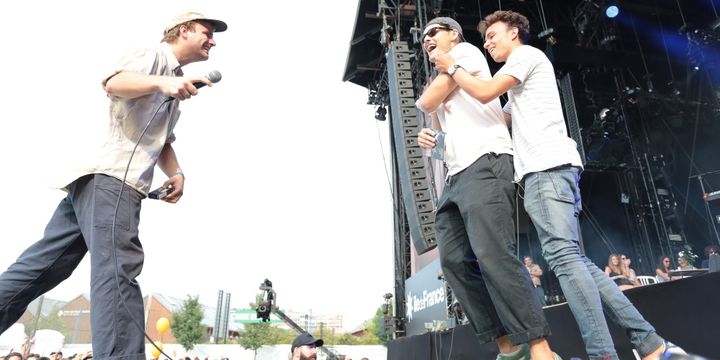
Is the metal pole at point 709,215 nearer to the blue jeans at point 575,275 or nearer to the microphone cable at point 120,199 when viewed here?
the blue jeans at point 575,275

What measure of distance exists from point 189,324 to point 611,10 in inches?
1364

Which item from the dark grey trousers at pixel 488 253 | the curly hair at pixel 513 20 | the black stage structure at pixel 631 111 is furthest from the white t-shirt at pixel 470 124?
the black stage structure at pixel 631 111

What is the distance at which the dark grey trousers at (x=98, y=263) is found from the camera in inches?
53.8

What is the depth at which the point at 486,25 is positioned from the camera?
234cm

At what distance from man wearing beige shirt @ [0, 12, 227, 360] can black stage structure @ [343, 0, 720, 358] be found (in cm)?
668

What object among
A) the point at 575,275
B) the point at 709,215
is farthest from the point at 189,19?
the point at 709,215

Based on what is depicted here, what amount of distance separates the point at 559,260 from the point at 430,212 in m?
3.81

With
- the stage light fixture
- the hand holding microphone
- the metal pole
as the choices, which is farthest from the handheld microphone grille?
the metal pole

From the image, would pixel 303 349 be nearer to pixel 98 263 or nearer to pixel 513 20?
pixel 98 263

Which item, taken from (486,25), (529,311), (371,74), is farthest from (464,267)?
(371,74)

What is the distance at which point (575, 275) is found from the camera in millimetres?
1685

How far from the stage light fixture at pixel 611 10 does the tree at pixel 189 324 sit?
3401 cm

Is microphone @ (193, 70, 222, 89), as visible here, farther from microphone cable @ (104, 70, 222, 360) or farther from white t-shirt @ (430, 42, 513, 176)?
white t-shirt @ (430, 42, 513, 176)

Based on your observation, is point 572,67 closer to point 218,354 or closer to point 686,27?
point 686,27
